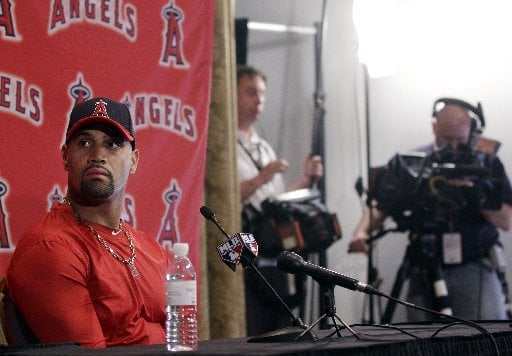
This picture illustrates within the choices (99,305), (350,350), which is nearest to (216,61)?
(99,305)

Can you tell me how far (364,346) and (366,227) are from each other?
2.75m

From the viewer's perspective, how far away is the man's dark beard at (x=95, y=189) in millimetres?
2301

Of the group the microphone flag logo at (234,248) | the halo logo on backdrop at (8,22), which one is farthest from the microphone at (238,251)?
the halo logo on backdrop at (8,22)

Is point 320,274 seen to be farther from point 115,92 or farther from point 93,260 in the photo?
point 115,92

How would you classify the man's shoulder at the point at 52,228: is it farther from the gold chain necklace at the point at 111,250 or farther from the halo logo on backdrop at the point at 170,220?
the halo logo on backdrop at the point at 170,220

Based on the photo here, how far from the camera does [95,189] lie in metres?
2.31

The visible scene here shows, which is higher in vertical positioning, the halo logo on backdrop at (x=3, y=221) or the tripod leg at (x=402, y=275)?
Answer: the halo logo on backdrop at (x=3, y=221)

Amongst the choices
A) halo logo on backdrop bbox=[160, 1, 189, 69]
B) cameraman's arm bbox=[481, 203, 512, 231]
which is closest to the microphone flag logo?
halo logo on backdrop bbox=[160, 1, 189, 69]

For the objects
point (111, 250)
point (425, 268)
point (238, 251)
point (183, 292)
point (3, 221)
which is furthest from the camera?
point (425, 268)

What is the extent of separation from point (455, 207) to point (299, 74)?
1036 millimetres

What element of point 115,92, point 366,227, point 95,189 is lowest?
point 366,227

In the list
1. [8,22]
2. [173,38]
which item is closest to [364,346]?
[8,22]

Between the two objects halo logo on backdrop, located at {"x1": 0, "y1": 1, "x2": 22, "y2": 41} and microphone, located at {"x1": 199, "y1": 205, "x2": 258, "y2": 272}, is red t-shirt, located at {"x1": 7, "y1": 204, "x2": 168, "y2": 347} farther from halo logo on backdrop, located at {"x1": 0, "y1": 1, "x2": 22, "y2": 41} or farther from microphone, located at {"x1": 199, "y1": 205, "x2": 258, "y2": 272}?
halo logo on backdrop, located at {"x1": 0, "y1": 1, "x2": 22, "y2": 41}

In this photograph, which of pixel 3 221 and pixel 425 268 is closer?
pixel 3 221
